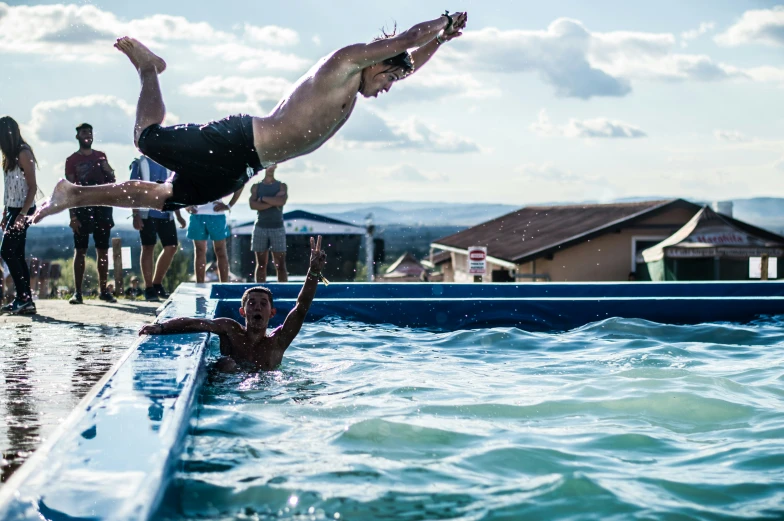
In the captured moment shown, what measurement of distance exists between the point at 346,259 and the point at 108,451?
121ft

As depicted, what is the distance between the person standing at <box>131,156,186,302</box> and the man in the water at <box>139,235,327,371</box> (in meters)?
3.71

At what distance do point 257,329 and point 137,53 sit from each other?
1.87 meters

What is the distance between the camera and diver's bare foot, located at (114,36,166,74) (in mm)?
4945

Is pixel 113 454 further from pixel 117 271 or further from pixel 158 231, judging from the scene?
pixel 117 271

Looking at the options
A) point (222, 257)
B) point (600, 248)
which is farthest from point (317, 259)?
point (600, 248)

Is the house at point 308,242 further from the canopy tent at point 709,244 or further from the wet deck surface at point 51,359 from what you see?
the wet deck surface at point 51,359

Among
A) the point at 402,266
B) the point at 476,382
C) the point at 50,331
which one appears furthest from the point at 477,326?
the point at 402,266

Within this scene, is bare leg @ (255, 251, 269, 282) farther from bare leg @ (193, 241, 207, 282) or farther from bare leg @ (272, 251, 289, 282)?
bare leg @ (193, 241, 207, 282)

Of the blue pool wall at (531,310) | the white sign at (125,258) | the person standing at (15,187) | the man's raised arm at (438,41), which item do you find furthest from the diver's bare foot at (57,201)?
the white sign at (125,258)

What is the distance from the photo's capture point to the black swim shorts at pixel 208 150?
4.56 m

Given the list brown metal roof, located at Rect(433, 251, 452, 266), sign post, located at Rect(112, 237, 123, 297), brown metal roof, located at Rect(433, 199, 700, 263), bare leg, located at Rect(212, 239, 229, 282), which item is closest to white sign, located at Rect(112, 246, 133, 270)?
sign post, located at Rect(112, 237, 123, 297)

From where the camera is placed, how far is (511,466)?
11.3 ft

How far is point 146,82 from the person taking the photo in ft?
16.0

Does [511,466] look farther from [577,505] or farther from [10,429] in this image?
[10,429]
